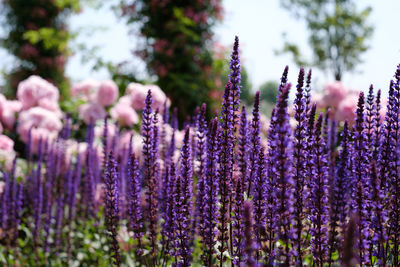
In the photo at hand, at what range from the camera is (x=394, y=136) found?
7.02 ft

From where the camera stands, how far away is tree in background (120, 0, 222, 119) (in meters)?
10.5

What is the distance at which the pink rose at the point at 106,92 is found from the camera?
7.39m

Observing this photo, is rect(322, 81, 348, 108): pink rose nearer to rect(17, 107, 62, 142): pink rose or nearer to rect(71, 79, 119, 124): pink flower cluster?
rect(71, 79, 119, 124): pink flower cluster

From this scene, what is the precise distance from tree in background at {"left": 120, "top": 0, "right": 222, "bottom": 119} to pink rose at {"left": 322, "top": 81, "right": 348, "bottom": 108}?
12.6ft

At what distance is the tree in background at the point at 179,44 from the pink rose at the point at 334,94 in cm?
383

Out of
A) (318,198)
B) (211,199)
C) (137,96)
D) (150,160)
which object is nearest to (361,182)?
(318,198)

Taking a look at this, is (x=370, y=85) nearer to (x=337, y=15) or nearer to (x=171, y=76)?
(x=171, y=76)

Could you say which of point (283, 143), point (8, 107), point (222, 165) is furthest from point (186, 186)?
point (8, 107)

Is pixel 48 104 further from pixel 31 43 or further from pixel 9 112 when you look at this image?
pixel 31 43

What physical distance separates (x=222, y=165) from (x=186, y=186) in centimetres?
24

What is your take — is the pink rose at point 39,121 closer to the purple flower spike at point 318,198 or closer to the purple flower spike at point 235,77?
the purple flower spike at point 235,77

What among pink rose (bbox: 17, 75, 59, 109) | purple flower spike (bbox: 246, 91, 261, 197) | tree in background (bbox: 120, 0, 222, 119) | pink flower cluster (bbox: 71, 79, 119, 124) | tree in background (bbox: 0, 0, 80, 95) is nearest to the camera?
purple flower spike (bbox: 246, 91, 261, 197)

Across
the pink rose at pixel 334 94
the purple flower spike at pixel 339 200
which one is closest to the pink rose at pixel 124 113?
the pink rose at pixel 334 94

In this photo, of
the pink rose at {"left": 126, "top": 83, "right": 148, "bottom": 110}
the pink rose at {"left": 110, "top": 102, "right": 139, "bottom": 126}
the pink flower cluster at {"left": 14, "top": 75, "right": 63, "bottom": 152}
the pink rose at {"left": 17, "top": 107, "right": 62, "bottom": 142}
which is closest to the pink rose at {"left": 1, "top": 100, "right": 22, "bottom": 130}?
the pink flower cluster at {"left": 14, "top": 75, "right": 63, "bottom": 152}
